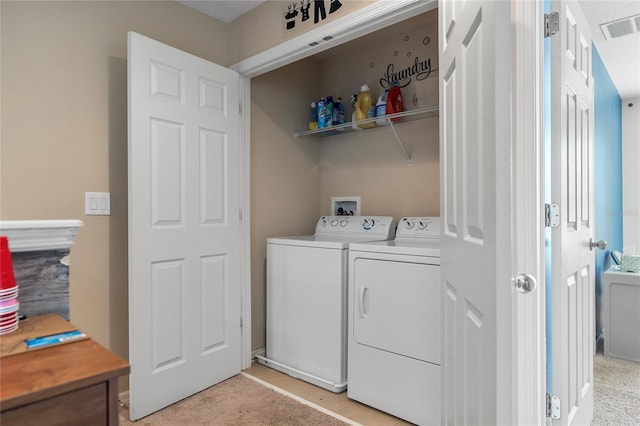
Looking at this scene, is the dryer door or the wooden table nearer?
the wooden table

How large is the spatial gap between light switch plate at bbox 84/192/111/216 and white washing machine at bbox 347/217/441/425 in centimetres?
136

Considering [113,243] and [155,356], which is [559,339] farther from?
[113,243]

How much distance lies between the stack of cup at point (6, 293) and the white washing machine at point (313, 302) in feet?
5.13

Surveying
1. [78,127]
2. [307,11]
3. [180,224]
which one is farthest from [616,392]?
[78,127]

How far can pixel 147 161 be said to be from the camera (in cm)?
204

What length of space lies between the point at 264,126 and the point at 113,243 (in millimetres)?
1317

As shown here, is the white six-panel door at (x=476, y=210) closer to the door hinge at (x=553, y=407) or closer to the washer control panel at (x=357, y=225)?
the door hinge at (x=553, y=407)

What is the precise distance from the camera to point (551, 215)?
1335mm

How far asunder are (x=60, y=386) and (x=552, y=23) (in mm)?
1793

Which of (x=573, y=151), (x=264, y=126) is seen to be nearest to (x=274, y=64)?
(x=264, y=126)

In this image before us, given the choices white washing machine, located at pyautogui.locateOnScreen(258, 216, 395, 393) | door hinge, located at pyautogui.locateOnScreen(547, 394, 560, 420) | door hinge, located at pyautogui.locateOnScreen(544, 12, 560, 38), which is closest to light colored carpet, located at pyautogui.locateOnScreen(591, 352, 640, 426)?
door hinge, located at pyautogui.locateOnScreen(547, 394, 560, 420)

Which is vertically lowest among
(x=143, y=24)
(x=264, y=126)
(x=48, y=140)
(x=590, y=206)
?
(x=590, y=206)

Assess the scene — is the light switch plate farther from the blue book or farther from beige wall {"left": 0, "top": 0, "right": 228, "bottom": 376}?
the blue book

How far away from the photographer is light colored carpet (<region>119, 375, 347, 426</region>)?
1.92m
